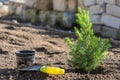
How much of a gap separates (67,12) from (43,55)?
3654mm

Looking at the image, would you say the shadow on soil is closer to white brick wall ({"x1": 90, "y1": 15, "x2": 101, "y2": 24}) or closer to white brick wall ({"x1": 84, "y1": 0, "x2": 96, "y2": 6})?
white brick wall ({"x1": 90, "y1": 15, "x2": 101, "y2": 24})

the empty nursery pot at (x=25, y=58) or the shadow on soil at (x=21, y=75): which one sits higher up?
the empty nursery pot at (x=25, y=58)

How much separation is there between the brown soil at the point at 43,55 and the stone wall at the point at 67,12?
3.29 feet

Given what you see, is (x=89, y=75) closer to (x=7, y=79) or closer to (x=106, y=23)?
(x=7, y=79)

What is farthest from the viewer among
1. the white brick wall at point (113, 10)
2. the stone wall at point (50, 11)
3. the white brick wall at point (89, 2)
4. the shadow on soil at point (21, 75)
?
the stone wall at point (50, 11)

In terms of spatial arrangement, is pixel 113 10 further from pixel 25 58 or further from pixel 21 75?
pixel 21 75

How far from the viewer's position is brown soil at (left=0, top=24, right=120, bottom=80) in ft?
16.4

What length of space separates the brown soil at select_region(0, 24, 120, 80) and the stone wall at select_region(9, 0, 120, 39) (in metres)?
1.00

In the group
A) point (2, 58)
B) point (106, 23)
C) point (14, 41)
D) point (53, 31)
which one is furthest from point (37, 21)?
point (2, 58)

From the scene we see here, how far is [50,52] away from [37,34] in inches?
70.6

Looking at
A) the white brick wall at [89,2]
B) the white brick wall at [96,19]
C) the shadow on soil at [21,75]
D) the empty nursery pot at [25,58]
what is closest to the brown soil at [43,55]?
the shadow on soil at [21,75]

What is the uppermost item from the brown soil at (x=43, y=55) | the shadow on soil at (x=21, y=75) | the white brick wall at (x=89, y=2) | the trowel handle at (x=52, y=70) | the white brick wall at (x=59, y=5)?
the white brick wall at (x=89, y=2)

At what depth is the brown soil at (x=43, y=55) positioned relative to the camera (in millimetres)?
5012

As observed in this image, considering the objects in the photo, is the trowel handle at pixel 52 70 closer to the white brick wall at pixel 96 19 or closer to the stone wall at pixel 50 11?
the white brick wall at pixel 96 19
